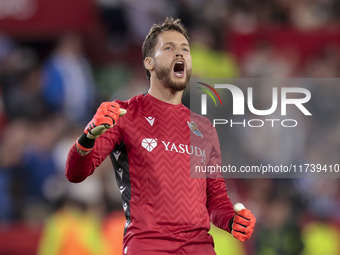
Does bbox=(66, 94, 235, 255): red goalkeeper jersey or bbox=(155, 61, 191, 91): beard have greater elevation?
bbox=(155, 61, 191, 91): beard

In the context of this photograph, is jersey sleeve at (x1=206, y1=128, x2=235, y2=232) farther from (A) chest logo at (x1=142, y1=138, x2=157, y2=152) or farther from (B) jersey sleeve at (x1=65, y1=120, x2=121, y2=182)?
(B) jersey sleeve at (x1=65, y1=120, x2=121, y2=182)

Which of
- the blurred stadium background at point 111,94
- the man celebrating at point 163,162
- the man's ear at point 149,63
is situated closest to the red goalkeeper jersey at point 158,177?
the man celebrating at point 163,162

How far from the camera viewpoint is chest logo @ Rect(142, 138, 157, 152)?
10.8 ft

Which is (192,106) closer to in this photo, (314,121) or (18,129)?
(314,121)

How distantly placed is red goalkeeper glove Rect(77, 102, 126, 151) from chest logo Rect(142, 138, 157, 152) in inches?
14.1

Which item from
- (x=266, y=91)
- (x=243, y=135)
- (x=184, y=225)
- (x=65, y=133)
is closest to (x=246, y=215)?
(x=184, y=225)

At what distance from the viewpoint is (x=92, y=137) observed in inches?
118

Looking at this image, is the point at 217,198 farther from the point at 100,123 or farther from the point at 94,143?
the point at 100,123

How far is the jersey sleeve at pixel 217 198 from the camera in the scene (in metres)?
3.44

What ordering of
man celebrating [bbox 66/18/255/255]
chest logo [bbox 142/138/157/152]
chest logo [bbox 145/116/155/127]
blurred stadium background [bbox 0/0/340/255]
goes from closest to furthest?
man celebrating [bbox 66/18/255/255] < chest logo [bbox 142/138/157/152] < chest logo [bbox 145/116/155/127] < blurred stadium background [bbox 0/0/340/255]

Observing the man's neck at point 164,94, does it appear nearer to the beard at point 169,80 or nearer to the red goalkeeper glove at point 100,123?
the beard at point 169,80

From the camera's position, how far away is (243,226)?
3.23 meters

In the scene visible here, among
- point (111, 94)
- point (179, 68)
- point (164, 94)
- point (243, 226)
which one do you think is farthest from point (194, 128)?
point (111, 94)

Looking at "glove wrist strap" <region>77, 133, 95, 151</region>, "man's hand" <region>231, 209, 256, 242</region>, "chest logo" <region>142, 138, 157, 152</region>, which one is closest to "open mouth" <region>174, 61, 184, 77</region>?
"chest logo" <region>142, 138, 157, 152</region>
